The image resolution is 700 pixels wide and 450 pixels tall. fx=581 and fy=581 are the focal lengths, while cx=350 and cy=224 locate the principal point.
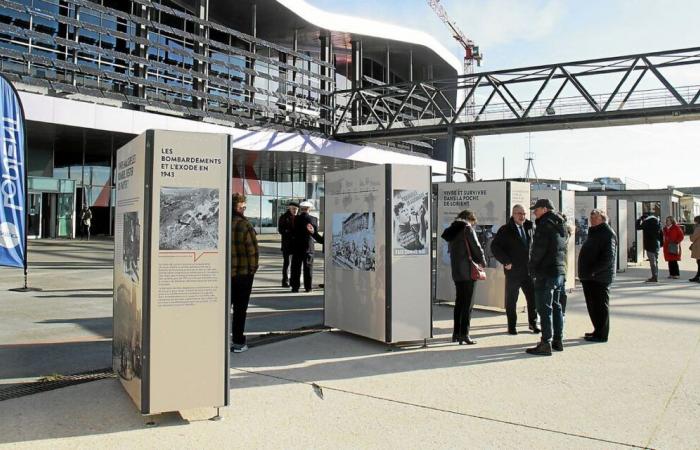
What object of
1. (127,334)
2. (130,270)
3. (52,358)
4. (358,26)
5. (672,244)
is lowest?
(52,358)

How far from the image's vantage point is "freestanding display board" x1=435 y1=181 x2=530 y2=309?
33.4 feet

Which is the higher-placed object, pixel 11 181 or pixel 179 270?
pixel 11 181

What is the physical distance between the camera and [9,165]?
22.4 feet

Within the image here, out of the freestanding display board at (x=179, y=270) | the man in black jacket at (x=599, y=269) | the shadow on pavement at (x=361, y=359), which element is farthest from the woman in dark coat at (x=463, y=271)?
the freestanding display board at (x=179, y=270)

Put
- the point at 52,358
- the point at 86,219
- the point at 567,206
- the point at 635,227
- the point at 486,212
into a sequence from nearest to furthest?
the point at 52,358, the point at 486,212, the point at 567,206, the point at 635,227, the point at 86,219

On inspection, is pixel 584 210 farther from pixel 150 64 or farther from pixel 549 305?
pixel 150 64

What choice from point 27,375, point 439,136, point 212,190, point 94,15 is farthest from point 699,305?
point 94,15

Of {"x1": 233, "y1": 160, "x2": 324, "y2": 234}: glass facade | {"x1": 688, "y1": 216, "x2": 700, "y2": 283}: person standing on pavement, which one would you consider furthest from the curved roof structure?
{"x1": 688, "y1": 216, "x2": 700, "y2": 283}: person standing on pavement

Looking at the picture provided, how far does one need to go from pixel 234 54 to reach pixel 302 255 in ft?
69.9

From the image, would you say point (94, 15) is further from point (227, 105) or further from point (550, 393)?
point (550, 393)

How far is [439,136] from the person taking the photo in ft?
99.3

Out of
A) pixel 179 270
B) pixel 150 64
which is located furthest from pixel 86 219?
pixel 179 270

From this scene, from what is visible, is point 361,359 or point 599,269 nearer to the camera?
point 361,359

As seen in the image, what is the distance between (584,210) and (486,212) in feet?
23.2
